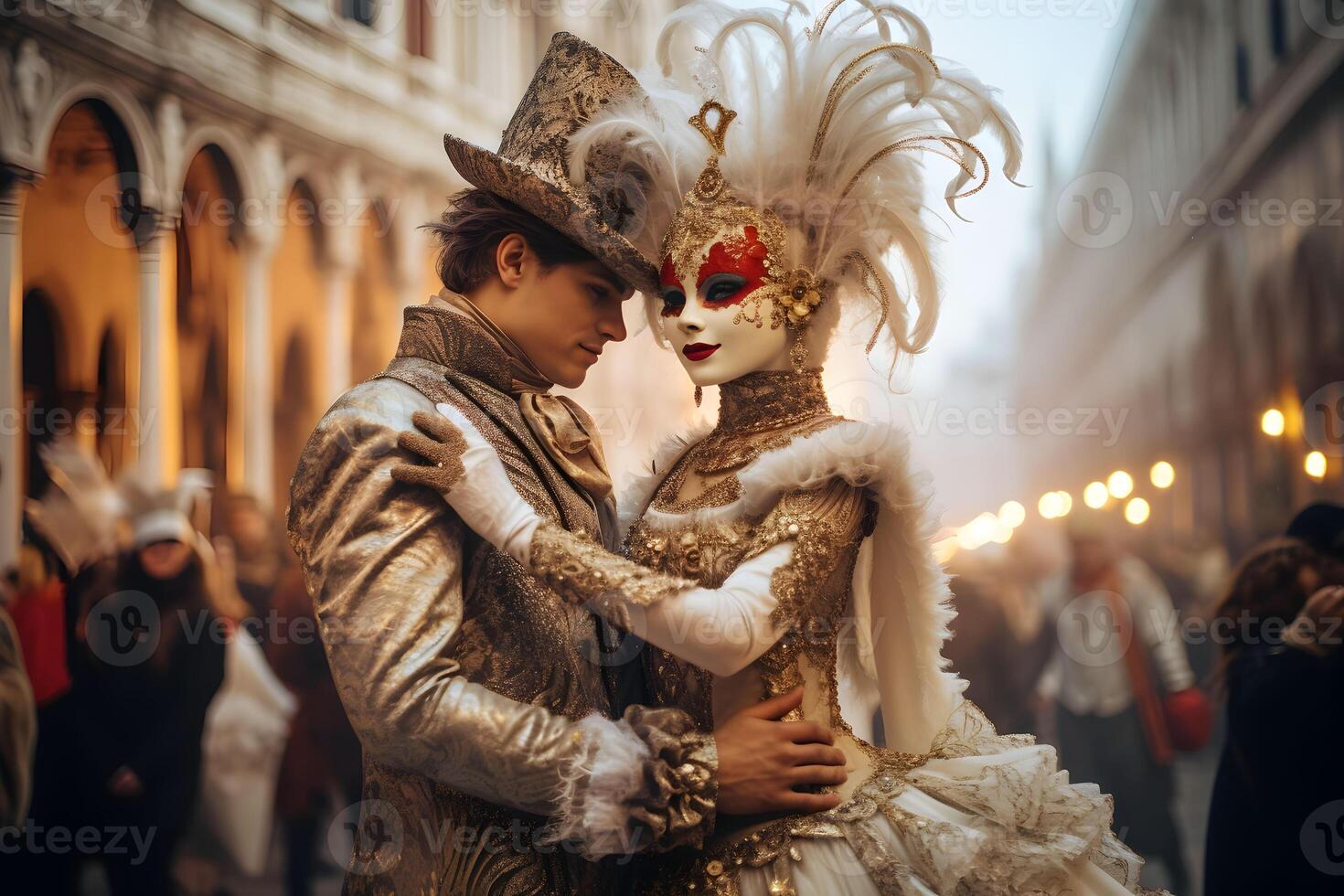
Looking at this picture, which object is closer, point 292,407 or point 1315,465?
point 1315,465

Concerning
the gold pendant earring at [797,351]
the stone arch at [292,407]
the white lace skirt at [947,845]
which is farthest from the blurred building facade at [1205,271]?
the stone arch at [292,407]

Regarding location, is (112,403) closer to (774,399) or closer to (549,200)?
(549,200)


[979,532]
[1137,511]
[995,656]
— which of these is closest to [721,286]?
[995,656]

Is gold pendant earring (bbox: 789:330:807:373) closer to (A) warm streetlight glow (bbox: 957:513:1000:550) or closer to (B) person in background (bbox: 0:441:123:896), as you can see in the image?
(B) person in background (bbox: 0:441:123:896)

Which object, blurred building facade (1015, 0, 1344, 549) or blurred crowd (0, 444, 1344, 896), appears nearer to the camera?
blurred crowd (0, 444, 1344, 896)

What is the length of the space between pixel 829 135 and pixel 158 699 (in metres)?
3.54

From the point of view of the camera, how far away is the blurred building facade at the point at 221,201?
13.5ft

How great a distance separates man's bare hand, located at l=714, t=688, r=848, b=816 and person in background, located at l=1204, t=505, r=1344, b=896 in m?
2.32

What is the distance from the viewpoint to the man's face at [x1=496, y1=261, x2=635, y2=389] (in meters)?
2.28

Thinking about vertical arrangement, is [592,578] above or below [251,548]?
below

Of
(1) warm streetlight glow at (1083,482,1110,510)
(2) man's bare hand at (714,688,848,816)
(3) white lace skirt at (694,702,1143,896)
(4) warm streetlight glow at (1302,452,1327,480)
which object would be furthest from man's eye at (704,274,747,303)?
(1) warm streetlight glow at (1083,482,1110,510)

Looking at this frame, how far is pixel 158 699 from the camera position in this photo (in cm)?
432

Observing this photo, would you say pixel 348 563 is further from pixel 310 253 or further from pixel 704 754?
pixel 310 253

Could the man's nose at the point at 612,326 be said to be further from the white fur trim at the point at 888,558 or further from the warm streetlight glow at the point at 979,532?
the warm streetlight glow at the point at 979,532
